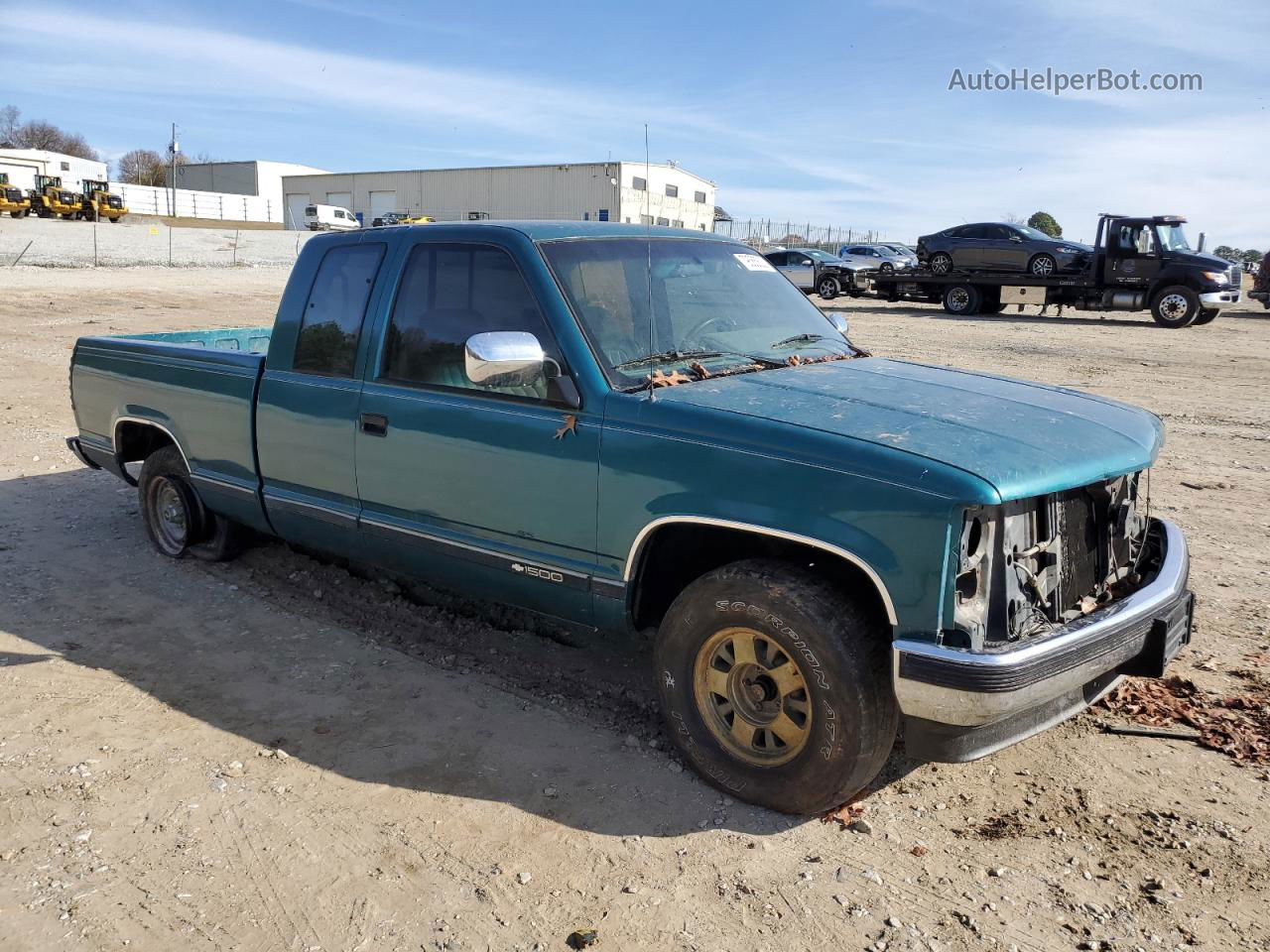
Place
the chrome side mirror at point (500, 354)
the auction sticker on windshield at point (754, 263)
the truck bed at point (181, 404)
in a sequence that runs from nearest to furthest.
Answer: the chrome side mirror at point (500, 354) → the auction sticker on windshield at point (754, 263) → the truck bed at point (181, 404)

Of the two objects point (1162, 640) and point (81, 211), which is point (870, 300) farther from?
point (81, 211)

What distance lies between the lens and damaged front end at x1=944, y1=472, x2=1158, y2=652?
3010 millimetres

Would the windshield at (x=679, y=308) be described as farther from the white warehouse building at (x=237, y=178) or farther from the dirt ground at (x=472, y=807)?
the white warehouse building at (x=237, y=178)

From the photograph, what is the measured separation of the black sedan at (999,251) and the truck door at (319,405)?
22151 millimetres

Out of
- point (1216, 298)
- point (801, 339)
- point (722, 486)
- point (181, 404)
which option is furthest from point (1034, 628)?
point (1216, 298)

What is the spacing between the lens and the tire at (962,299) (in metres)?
25.3

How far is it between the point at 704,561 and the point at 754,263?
5.60 ft

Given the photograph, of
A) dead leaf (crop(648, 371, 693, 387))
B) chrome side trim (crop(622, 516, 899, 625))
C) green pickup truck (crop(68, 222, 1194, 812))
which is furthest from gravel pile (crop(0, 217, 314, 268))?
chrome side trim (crop(622, 516, 899, 625))

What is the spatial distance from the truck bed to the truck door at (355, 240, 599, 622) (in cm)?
102

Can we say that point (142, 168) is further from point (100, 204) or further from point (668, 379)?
point (668, 379)

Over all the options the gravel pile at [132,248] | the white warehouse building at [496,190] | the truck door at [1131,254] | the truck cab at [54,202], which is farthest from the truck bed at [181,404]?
the truck cab at [54,202]

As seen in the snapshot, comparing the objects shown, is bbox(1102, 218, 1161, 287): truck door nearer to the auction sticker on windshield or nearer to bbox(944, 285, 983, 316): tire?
bbox(944, 285, 983, 316): tire

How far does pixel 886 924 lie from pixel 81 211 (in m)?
63.8

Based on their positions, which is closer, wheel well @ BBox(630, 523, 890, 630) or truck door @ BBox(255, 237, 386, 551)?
wheel well @ BBox(630, 523, 890, 630)
